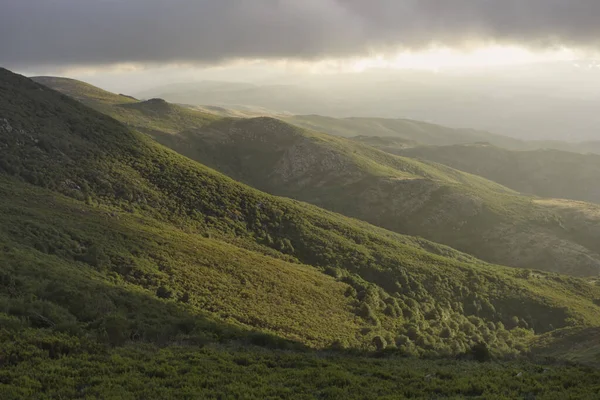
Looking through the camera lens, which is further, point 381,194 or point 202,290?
point 381,194

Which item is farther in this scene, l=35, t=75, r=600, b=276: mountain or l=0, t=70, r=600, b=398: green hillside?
l=35, t=75, r=600, b=276: mountain

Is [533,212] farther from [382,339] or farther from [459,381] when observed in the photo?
[459,381]

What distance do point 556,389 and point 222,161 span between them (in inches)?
4878

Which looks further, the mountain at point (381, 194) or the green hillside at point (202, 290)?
the mountain at point (381, 194)

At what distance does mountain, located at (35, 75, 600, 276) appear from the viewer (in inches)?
4227

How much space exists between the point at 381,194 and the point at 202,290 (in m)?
94.0

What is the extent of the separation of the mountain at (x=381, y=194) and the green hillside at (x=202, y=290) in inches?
822

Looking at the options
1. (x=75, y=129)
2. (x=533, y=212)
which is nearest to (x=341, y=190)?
(x=533, y=212)

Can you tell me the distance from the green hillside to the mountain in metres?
20.9

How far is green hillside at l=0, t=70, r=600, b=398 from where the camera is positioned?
18297 millimetres

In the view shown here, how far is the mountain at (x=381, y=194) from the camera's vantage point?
107 m

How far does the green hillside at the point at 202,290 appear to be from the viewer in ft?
60.0

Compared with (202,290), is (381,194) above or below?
above

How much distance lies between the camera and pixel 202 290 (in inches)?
1481
